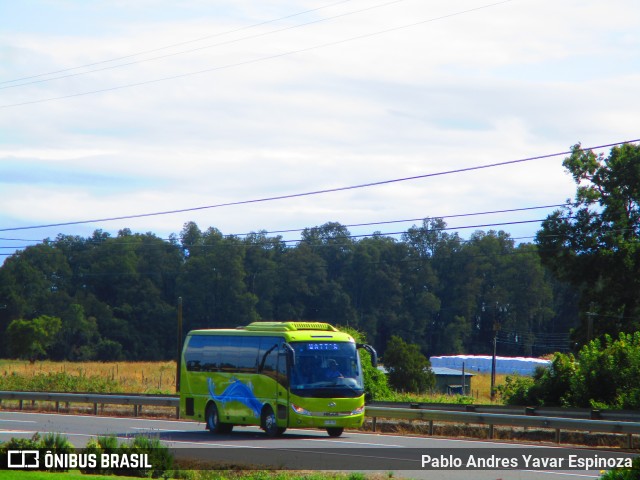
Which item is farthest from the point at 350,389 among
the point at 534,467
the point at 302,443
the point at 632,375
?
the point at 632,375

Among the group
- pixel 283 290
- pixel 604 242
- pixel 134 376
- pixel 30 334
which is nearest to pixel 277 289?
pixel 283 290

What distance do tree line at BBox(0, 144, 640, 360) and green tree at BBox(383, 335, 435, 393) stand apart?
38.2m

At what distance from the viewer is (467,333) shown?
11894cm

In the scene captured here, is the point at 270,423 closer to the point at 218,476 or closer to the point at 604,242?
the point at 218,476

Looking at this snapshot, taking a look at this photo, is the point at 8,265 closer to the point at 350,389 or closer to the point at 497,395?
the point at 497,395

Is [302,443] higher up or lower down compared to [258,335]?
lower down

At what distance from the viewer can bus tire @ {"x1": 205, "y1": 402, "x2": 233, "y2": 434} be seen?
87.5 ft

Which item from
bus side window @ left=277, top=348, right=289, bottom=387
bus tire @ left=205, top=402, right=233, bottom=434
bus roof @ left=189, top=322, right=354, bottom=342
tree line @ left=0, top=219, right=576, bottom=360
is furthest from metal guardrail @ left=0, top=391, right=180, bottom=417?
tree line @ left=0, top=219, right=576, bottom=360

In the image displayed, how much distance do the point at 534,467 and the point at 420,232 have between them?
111613mm

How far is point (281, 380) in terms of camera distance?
2458cm

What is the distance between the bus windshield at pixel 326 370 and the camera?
2442cm

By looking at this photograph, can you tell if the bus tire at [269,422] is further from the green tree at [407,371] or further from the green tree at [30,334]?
the green tree at [30,334]

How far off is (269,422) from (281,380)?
1.24m

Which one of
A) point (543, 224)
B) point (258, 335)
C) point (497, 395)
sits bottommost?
point (497, 395)
